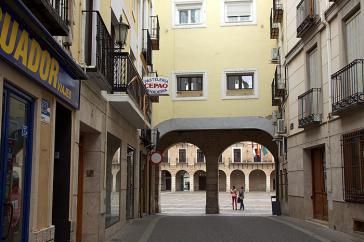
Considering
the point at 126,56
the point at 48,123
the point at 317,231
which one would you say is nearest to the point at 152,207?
the point at 317,231

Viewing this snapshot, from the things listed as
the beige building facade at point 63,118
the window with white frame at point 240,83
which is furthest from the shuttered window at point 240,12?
the beige building facade at point 63,118

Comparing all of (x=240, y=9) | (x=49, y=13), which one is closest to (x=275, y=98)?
(x=240, y=9)

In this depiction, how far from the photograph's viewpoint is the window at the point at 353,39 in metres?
13.5

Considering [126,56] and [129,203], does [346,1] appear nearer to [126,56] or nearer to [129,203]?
[126,56]

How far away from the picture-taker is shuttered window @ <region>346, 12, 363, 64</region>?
13468 millimetres

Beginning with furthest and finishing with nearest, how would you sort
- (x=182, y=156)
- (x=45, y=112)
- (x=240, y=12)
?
(x=182, y=156) < (x=240, y=12) < (x=45, y=112)

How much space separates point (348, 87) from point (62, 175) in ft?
24.9

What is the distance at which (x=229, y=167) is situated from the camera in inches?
3063

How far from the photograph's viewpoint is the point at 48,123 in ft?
26.3

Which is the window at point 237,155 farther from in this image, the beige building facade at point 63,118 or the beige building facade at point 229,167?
the beige building facade at point 63,118

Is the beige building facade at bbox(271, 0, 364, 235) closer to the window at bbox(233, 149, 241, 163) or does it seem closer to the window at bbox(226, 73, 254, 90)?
the window at bbox(226, 73, 254, 90)

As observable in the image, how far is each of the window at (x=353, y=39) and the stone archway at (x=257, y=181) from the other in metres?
65.1

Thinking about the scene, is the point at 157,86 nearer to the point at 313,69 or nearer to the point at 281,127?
the point at 313,69

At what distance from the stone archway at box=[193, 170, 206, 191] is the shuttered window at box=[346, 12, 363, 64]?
2610 inches
